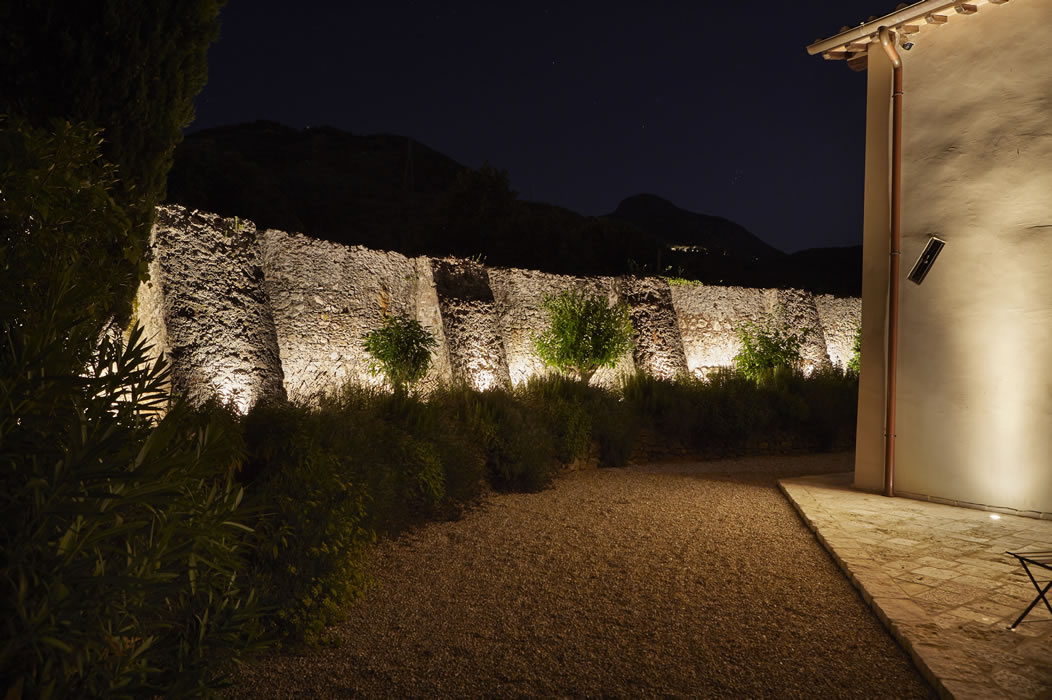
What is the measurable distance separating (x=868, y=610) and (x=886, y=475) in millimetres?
2933

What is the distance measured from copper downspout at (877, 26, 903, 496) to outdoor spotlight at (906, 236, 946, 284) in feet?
0.49

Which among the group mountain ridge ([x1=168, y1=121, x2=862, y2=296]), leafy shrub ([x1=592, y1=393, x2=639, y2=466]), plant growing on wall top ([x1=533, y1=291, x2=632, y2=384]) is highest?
mountain ridge ([x1=168, y1=121, x2=862, y2=296])

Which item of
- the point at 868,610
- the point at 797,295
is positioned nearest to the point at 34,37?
the point at 868,610

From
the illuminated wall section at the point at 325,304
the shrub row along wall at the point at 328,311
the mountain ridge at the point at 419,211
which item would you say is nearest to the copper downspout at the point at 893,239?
the shrub row along wall at the point at 328,311

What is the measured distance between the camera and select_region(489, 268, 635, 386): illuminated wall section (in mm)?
10734

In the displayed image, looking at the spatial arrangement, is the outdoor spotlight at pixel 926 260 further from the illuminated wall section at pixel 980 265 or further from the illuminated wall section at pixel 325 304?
the illuminated wall section at pixel 325 304

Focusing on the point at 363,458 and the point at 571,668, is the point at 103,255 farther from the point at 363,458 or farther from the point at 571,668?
the point at 363,458

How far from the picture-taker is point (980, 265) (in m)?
5.68

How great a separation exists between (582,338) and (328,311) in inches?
153

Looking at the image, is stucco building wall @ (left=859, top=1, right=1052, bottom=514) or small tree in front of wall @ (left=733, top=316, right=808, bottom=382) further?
small tree in front of wall @ (left=733, top=316, right=808, bottom=382)

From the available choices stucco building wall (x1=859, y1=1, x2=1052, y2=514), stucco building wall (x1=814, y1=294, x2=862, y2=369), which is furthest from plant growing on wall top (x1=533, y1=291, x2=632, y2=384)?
stucco building wall (x1=814, y1=294, x2=862, y2=369)

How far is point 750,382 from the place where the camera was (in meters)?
10.2

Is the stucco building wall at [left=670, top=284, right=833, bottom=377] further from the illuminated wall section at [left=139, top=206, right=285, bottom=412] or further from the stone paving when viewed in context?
the illuminated wall section at [left=139, top=206, right=285, bottom=412]

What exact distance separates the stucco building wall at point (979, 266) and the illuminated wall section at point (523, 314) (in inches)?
198
